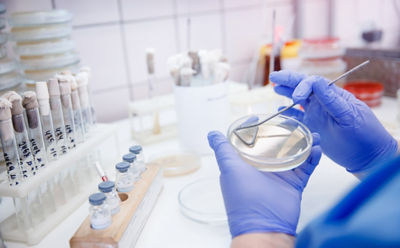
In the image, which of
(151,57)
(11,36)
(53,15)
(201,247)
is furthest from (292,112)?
(11,36)

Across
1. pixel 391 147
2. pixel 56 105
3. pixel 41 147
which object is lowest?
pixel 391 147

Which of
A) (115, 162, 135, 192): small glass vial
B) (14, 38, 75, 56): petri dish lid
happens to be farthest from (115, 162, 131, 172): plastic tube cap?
(14, 38, 75, 56): petri dish lid

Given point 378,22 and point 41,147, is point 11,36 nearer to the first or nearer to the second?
point 41,147

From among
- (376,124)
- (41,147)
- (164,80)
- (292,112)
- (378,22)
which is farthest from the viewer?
(378,22)

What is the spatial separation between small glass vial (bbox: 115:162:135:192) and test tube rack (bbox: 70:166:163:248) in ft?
0.06

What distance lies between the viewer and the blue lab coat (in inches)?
16.1

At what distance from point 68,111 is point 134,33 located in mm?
878

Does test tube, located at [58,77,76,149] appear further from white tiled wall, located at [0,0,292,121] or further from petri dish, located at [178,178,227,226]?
white tiled wall, located at [0,0,292,121]

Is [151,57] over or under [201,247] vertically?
over

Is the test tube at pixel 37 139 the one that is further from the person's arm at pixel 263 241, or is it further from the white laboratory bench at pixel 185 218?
the person's arm at pixel 263 241

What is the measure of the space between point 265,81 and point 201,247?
1437mm

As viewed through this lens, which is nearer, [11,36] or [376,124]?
→ [376,124]

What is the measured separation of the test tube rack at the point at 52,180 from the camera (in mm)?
891

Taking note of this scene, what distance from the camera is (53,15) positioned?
4.20 ft
